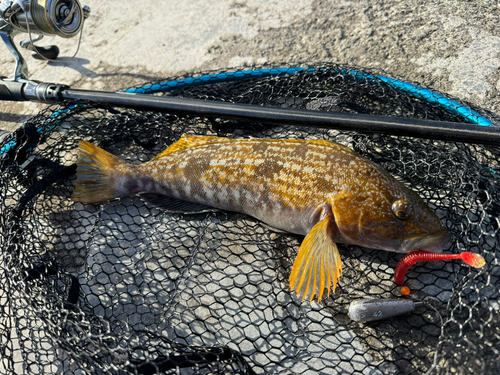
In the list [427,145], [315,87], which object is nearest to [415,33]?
[315,87]

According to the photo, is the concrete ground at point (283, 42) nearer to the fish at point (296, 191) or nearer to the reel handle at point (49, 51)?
the reel handle at point (49, 51)

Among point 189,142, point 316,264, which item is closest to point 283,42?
point 189,142

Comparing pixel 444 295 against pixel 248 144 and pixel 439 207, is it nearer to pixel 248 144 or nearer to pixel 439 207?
pixel 439 207

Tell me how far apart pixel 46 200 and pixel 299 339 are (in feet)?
8.35

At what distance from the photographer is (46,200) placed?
3.45 m

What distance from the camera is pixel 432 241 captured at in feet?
7.93

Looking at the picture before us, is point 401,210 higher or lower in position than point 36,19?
lower

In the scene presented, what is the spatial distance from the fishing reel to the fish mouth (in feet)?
12.3

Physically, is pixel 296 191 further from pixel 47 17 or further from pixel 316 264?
pixel 47 17

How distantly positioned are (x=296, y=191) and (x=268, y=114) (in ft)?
2.27

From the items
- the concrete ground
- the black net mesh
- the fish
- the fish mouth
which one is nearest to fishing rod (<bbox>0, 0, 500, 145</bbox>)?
the black net mesh

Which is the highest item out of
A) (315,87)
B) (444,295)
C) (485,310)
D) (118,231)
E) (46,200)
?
(315,87)

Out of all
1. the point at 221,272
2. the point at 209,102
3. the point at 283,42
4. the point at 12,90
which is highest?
the point at 12,90

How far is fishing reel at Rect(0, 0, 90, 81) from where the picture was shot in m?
3.52
